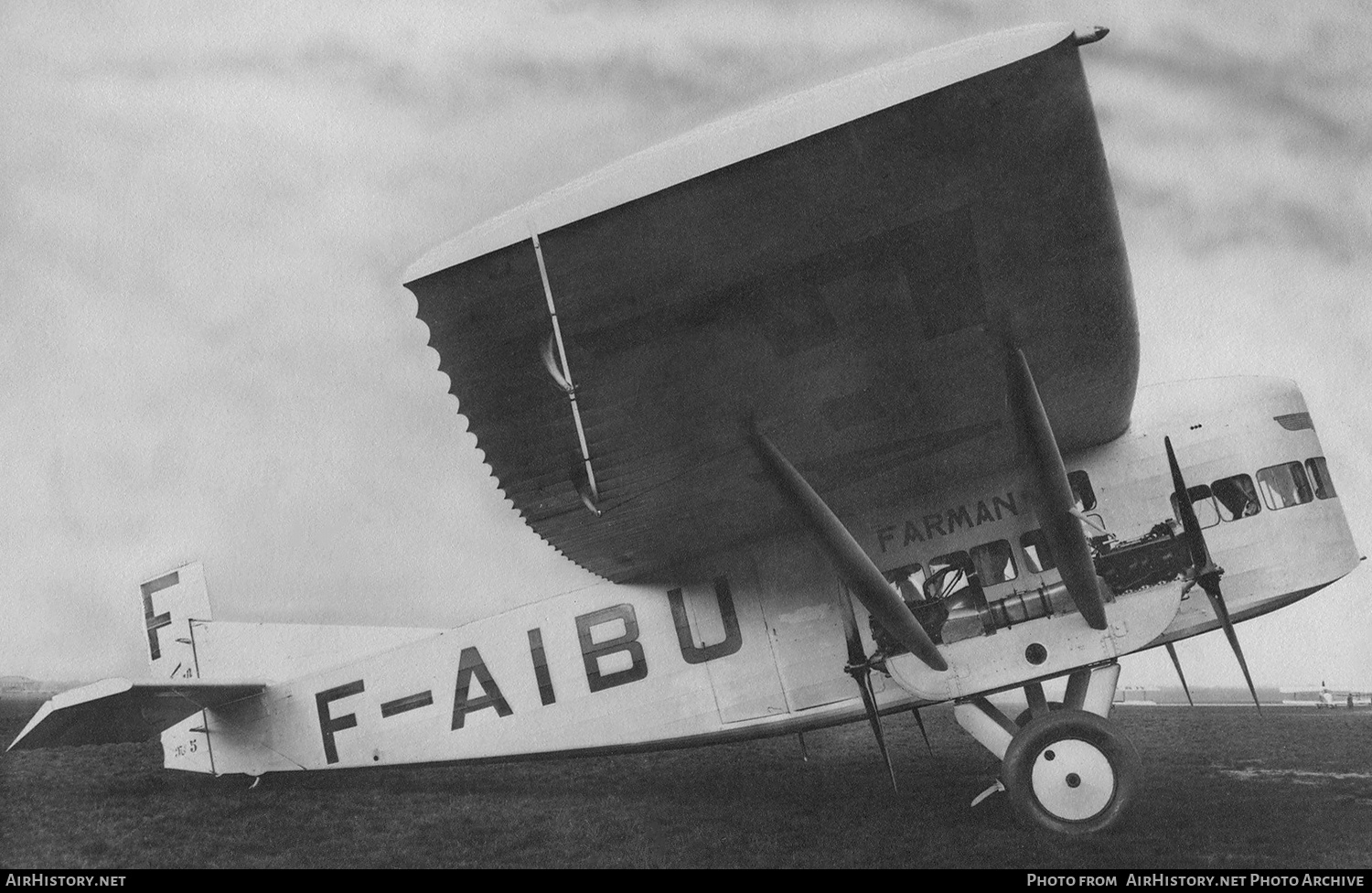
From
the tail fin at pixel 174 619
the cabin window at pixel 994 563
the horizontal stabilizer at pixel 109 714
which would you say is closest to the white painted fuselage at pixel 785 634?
the cabin window at pixel 994 563

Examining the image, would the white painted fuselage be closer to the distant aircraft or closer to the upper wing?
the upper wing

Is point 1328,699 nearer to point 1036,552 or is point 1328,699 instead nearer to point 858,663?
point 1036,552

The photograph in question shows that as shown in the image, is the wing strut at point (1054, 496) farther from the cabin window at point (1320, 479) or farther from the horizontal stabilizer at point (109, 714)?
the horizontal stabilizer at point (109, 714)

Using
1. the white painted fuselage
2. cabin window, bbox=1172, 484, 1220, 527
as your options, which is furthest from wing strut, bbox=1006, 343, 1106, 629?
cabin window, bbox=1172, 484, 1220, 527

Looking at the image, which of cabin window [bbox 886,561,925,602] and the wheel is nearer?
the wheel

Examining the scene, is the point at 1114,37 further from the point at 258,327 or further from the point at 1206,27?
the point at 258,327
